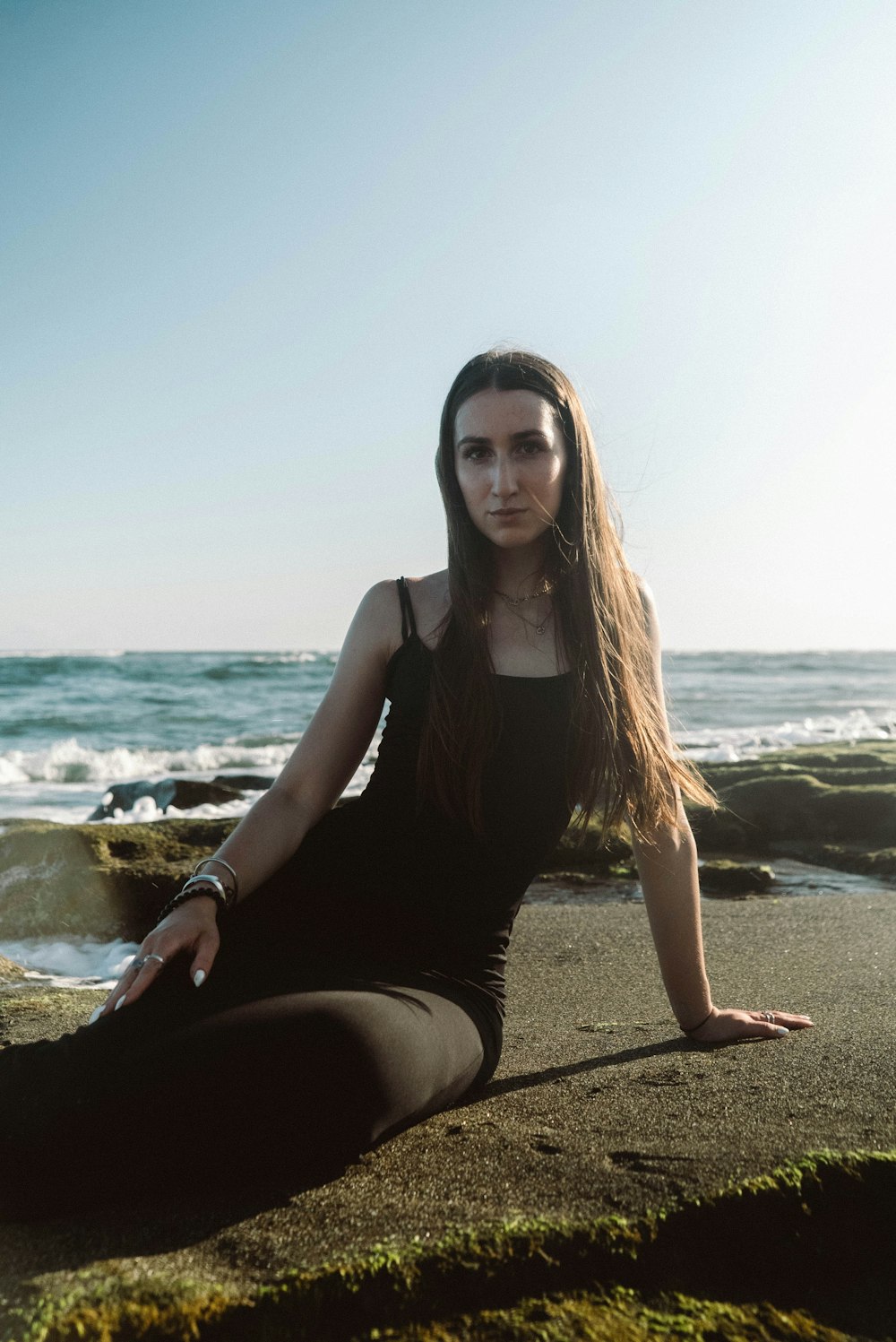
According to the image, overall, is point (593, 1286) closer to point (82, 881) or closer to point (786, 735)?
point (82, 881)

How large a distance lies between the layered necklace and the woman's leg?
1.24 metres

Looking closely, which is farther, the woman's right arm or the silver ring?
the woman's right arm

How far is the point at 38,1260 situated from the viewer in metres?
1.62

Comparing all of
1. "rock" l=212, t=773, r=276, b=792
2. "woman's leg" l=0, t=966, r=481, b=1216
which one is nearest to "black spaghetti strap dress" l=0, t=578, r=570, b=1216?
"woman's leg" l=0, t=966, r=481, b=1216

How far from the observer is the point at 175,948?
7.30 ft

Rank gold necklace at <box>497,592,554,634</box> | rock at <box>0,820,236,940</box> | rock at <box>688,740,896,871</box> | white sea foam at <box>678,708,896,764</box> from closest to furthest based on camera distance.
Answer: gold necklace at <box>497,592,554,634</box>, rock at <box>0,820,236,940</box>, rock at <box>688,740,896,871</box>, white sea foam at <box>678,708,896,764</box>

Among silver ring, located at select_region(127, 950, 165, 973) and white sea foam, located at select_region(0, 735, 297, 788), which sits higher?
silver ring, located at select_region(127, 950, 165, 973)

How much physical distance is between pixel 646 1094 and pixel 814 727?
19.9 m

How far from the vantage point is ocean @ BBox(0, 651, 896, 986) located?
12203 mm

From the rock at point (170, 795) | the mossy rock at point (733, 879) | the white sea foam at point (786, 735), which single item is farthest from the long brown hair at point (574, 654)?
the white sea foam at point (786, 735)

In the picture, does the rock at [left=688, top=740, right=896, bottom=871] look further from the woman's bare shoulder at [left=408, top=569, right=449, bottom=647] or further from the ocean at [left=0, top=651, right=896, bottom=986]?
the woman's bare shoulder at [left=408, top=569, right=449, bottom=647]

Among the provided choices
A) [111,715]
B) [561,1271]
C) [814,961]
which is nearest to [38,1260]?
[561,1271]

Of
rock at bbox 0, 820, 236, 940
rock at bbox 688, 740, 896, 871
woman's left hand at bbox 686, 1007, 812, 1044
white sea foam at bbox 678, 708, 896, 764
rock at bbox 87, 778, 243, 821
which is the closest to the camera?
woman's left hand at bbox 686, 1007, 812, 1044

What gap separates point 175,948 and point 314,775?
64 cm
